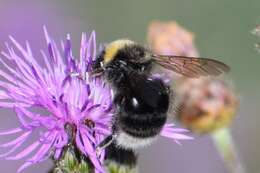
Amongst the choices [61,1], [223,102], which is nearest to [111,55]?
[223,102]

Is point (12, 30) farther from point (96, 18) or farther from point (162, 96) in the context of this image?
point (162, 96)

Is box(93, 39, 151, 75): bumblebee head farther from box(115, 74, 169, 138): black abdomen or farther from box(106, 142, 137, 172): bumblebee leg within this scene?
box(106, 142, 137, 172): bumblebee leg

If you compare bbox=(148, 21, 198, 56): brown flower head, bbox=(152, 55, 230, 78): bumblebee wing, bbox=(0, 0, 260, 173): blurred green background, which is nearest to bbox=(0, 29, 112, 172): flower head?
bbox=(152, 55, 230, 78): bumblebee wing

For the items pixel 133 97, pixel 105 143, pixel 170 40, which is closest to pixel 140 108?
pixel 133 97

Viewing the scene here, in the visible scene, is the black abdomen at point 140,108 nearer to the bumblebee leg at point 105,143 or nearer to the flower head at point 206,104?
the bumblebee leg at point 105,143

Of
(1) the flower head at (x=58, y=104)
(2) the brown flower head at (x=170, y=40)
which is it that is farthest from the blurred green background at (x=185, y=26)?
(1) the flower head at (x=58, y=104)

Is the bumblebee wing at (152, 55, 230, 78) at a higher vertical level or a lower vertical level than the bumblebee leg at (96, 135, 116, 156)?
higher
